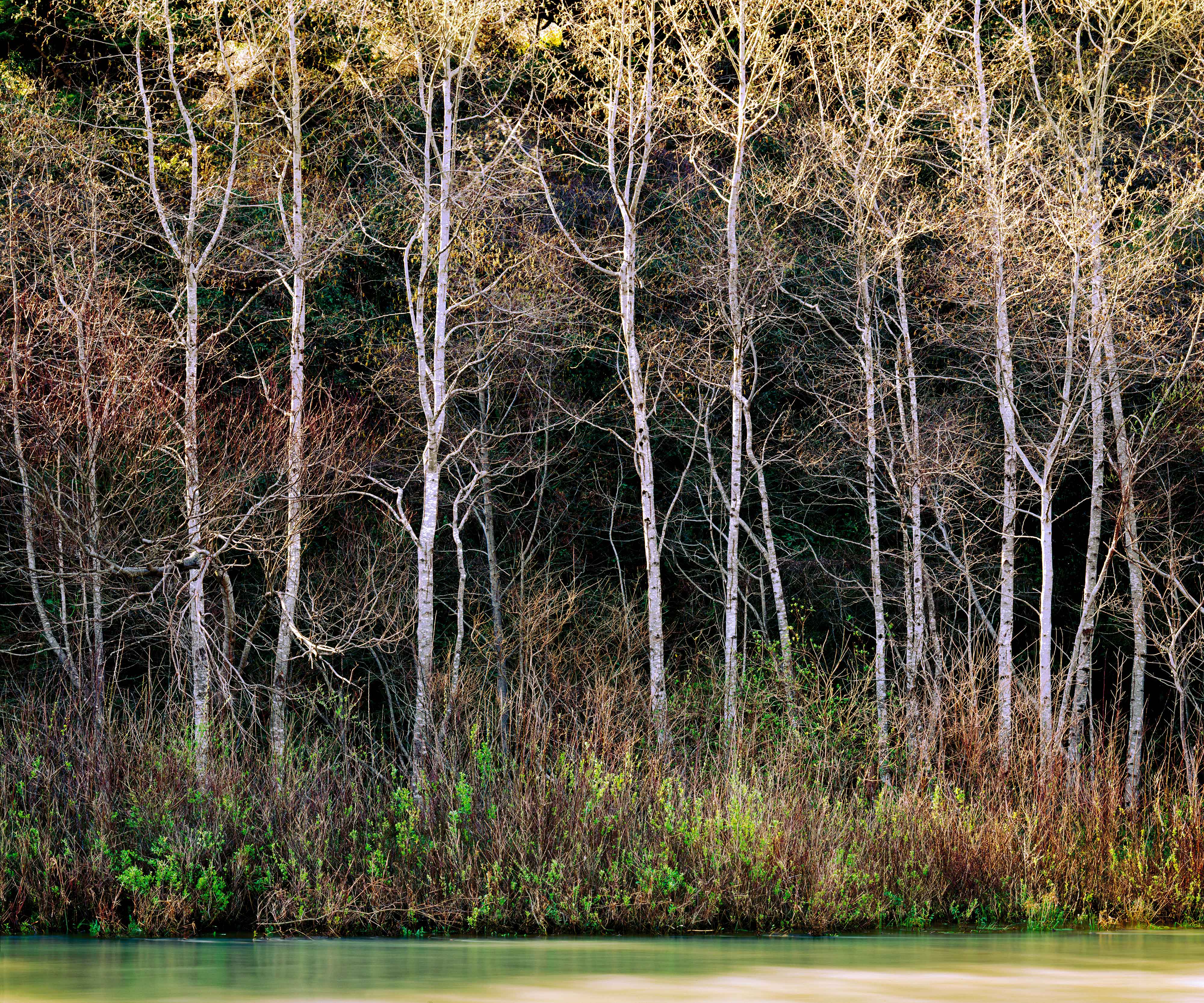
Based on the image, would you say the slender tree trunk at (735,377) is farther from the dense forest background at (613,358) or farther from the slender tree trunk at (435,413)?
the slender tree trunk at (435,413)

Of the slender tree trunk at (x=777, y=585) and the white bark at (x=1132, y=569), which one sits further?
the white bark at (x=1132, y=569)

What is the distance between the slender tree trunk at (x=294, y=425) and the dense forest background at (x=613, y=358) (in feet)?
0.32

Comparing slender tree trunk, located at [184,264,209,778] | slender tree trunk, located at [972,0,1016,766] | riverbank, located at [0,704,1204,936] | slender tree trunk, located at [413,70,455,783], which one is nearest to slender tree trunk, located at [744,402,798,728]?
slender tree trunk, located at [972,0,1016,766]

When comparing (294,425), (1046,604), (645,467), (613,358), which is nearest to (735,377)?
(645,467)

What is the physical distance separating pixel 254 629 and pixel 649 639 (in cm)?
621

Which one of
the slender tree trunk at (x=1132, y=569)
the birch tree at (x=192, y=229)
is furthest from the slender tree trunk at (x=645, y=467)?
the slender tree trunk at (x=1132, y=569)

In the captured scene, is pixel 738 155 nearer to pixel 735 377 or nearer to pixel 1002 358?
pixel 735 377

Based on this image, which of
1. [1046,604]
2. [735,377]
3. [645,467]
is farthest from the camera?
[735,377]

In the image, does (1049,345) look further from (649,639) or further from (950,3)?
(649,639)

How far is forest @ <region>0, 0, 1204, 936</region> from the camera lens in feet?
69.7

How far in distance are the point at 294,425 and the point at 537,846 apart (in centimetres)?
1160

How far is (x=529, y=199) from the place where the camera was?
27281mm

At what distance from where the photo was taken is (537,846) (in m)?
12.2

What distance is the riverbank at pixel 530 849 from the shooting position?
468 inches
